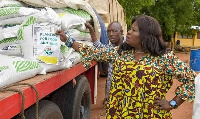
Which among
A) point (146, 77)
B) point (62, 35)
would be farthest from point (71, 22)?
point (146, 77)

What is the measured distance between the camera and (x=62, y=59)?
2592 millimetres

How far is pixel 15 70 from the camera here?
6.14 feet

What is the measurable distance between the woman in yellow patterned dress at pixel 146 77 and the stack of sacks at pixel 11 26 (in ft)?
2.82

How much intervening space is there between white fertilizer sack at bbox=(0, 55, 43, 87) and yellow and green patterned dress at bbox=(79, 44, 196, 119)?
24.3 inches

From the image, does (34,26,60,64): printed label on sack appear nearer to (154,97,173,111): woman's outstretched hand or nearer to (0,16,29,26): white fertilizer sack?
(0,16,29,26): white fertilizer sack

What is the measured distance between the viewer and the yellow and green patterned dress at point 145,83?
2.17m

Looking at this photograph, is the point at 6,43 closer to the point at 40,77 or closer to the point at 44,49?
the point at 44,49

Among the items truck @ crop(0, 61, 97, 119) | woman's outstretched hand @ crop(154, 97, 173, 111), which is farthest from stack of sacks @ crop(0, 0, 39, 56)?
woman's outstretched hand @ crop(154, 97, 173, 111)

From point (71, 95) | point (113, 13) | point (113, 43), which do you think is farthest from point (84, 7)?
point (113, 13)

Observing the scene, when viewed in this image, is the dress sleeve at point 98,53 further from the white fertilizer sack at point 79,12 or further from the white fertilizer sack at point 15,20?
the white fertilizer sack at point 79,12

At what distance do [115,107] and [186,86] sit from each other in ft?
1.81

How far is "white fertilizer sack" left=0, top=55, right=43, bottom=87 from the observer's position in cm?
177

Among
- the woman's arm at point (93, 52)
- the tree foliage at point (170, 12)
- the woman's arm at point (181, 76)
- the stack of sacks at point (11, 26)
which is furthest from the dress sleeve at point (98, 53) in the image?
the tree foliage at point (170, 12)

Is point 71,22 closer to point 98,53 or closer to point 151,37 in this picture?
point 98,53
